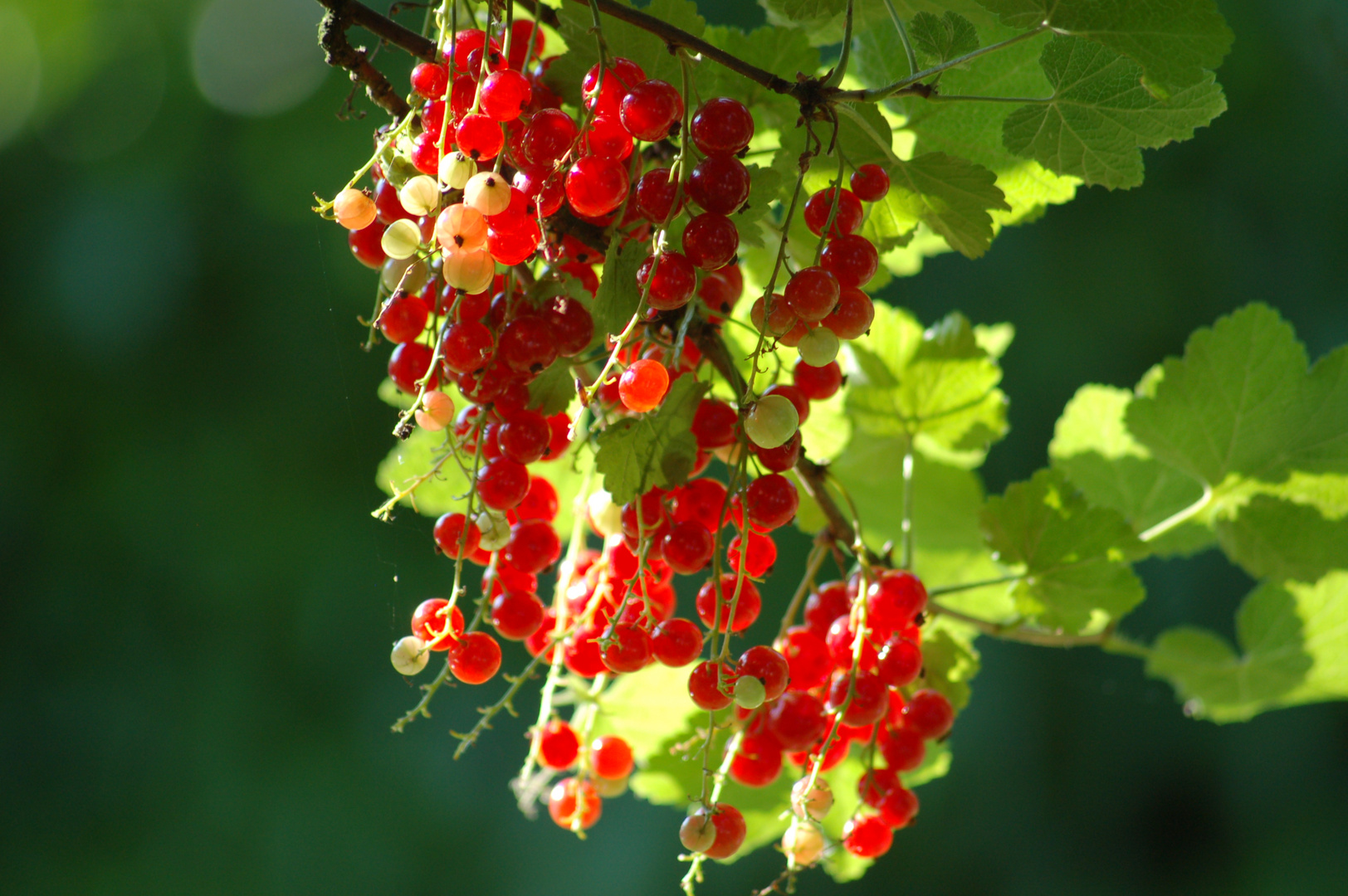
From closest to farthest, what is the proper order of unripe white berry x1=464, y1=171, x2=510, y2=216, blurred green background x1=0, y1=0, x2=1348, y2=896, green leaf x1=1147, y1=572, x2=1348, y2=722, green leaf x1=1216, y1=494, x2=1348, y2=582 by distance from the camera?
unripe white berry x1=464, y1=171, x2=510, y2=216
green leaf x1=1216, y1=494, x2=1348, y2=582
green leaf x1=1147, y1=572, x2=1348, y2=722
blurred green background x1=0, y1=0, x2=1348, y2=896

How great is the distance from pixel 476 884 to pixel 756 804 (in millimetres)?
1154

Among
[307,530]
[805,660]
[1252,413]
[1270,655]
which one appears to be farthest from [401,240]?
[307,530]

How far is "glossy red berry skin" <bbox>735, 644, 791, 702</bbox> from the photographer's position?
0.97ft

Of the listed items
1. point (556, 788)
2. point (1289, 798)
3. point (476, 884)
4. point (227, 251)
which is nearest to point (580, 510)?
point (556, 788)

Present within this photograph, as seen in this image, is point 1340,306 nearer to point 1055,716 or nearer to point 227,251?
point 1055,716

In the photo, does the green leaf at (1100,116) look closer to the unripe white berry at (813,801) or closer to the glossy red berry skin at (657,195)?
the glossy red berry skin at (657,195)

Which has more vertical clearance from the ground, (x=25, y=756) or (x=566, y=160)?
(x=566, y=160)

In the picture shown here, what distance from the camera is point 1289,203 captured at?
1.53 metres

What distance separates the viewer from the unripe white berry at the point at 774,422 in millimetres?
266

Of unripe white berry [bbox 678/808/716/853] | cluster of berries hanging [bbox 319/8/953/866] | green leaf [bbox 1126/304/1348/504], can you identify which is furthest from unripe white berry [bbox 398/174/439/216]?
green leaf [bbox 1126/304/1348/504]

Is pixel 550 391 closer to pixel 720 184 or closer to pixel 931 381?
pixel 720 184

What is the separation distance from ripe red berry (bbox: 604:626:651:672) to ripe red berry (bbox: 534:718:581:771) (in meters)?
0.12

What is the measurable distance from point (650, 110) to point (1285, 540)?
0.39 m

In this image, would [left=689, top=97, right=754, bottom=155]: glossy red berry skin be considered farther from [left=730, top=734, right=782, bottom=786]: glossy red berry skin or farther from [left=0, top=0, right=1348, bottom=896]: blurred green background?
[left=0, top=0, right=1348, bottom=896]: blurred green background
